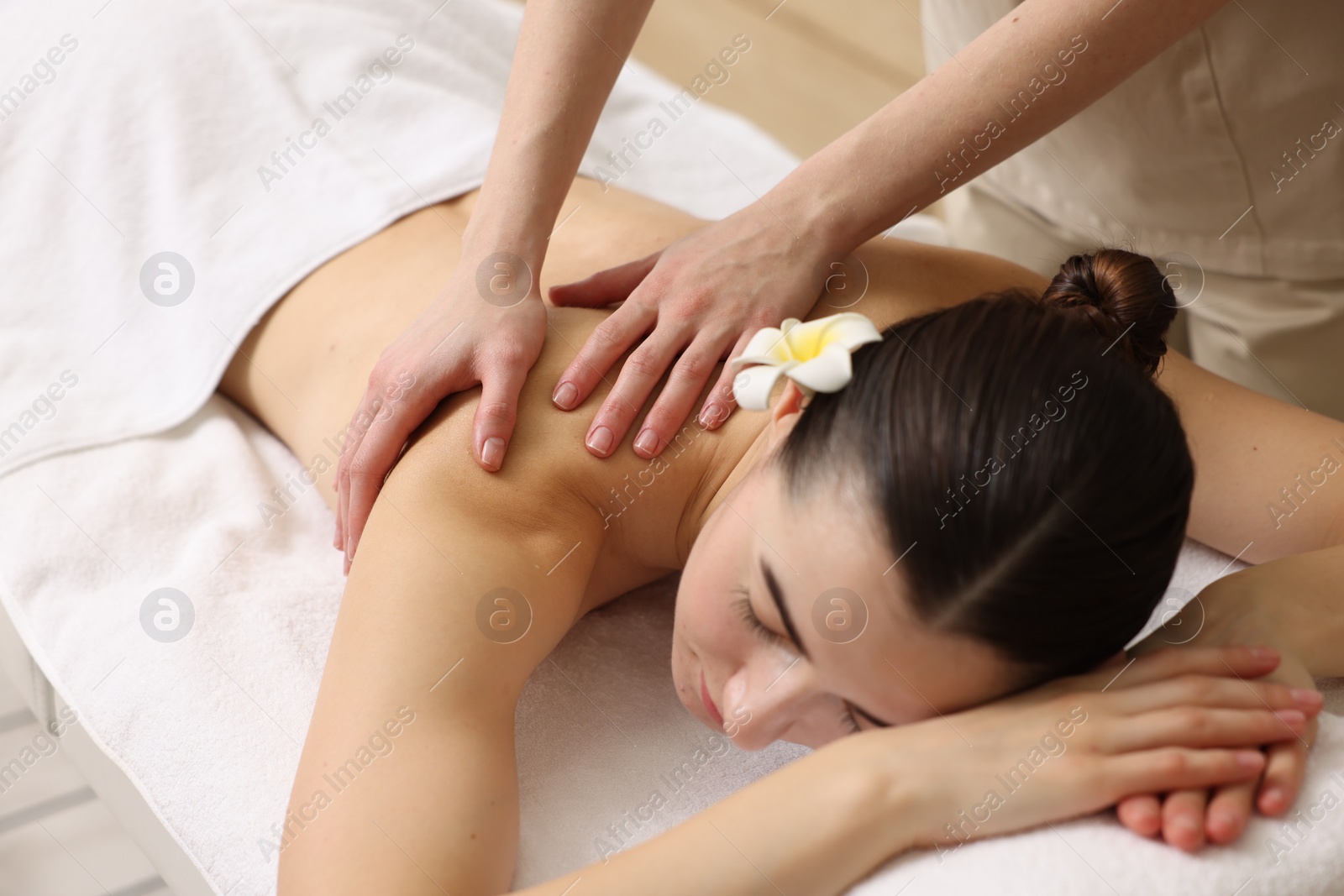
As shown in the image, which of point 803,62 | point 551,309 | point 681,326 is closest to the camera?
point 681,326

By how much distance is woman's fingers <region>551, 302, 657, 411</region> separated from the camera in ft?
3.54

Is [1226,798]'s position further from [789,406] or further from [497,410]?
[497,410]

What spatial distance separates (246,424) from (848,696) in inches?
37.1

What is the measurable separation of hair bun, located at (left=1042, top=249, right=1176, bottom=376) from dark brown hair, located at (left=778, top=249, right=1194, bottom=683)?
0.21ft

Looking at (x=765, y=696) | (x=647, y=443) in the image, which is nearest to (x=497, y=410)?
(x=647, y=443)

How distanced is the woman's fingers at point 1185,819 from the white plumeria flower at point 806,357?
39 centimetres

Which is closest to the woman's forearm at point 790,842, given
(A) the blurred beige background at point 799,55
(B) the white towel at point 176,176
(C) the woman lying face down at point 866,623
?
→ (C) the woman lying face down at point 866,623

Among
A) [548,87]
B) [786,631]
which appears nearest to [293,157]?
[548,87]

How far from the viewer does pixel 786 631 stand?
0.85m

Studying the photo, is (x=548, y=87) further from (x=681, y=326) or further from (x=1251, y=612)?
(x=1251, y=612)

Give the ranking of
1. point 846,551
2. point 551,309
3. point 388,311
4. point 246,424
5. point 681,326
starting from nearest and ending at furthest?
point 846,551 → point 681,326 → point 551,309 → point 388,311 → point 246,424

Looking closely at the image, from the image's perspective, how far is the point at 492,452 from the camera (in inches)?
40.5

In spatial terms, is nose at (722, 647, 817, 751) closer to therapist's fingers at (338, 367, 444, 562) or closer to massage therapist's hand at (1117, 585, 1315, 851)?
massage therapist's hand at (1117, 585, 1315, 851)

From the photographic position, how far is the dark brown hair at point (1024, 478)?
76cm
